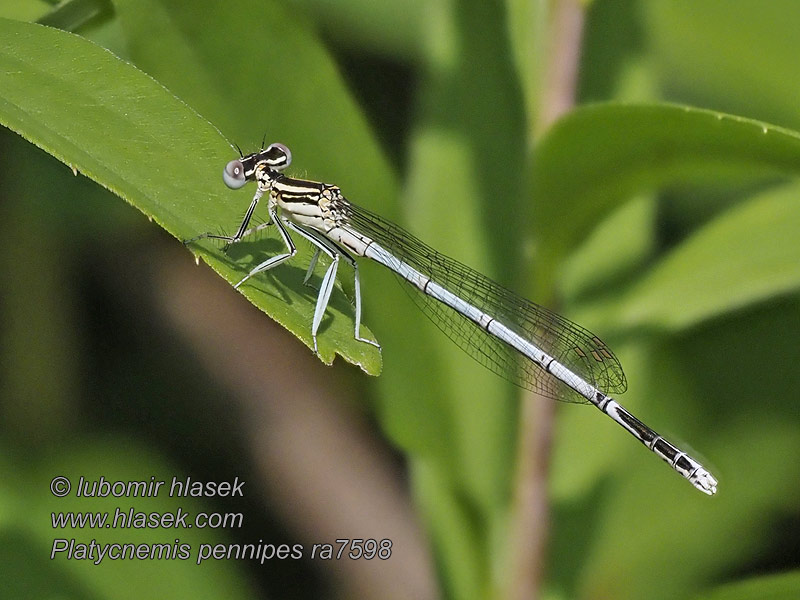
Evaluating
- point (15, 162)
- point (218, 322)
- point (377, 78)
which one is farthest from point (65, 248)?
point (377, 78)

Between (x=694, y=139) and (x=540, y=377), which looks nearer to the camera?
(x=694, y=139)

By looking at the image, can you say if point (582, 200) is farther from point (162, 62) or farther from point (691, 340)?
point (691, 340)

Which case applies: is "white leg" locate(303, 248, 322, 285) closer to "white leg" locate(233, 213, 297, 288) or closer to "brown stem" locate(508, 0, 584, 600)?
"white leg" locate(233, 213, 297, 288)

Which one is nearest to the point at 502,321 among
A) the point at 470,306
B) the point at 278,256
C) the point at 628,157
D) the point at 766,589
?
the point at 470,306

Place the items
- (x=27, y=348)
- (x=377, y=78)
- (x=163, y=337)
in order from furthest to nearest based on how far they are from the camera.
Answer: (x=377, y=78), (x=163, y=337), (x=27, y=348)

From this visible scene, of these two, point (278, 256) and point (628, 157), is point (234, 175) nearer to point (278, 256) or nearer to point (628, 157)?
point (278, 256)

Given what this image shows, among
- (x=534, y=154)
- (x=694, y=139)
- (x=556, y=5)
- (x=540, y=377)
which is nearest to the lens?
(x=694, y=139)
